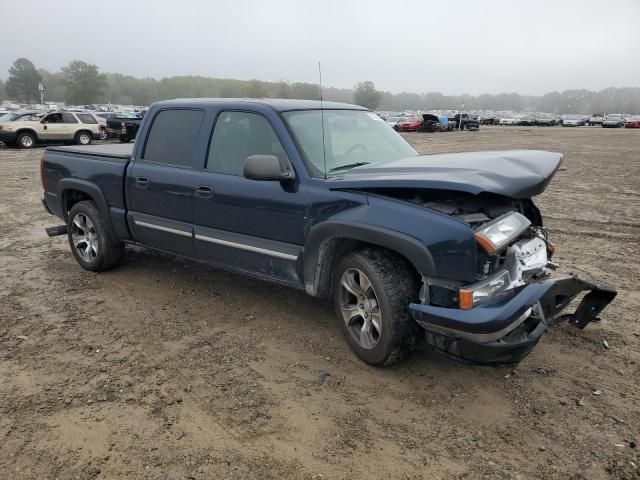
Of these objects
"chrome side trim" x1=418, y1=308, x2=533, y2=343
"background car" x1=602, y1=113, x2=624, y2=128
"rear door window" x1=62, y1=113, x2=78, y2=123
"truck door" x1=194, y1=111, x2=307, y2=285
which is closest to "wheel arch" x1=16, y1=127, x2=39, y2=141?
"rear door window" x1=62, y1=113, x2=78, y2=123

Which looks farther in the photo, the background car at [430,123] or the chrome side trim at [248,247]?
the background car at [430,123]

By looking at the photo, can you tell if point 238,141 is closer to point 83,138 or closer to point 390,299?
point 390,299

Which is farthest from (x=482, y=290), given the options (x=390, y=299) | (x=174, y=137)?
(x=174, y=137)

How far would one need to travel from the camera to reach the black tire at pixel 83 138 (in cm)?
2256

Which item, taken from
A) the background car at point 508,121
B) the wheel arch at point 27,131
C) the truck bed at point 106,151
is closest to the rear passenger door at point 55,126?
the wheel arch at point 27,131

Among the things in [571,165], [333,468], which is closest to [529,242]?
[333,468]

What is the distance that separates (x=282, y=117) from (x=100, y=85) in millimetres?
101492

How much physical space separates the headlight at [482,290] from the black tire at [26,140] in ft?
77.0

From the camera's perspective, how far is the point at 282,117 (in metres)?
4.00

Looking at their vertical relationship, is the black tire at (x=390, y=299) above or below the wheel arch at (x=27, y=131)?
below

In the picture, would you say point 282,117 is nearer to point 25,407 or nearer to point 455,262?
point 455,262

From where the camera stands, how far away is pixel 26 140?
2181 centimetres

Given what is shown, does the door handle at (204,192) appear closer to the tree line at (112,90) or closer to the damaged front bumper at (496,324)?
the damaged front bumper at (496,324)

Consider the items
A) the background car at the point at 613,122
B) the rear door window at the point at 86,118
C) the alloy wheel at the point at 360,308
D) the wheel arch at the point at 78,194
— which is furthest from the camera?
the background car at the point at 613,122
